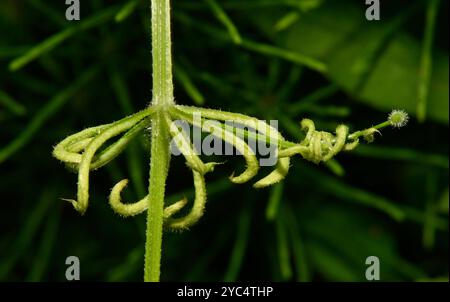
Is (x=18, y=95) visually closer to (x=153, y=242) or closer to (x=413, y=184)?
(x=413, y=184)

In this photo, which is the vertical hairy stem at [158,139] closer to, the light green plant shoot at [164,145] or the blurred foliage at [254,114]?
the light green plant shoot at [164,145]

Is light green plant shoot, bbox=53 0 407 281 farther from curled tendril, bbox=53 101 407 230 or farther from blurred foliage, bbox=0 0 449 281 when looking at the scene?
blurred foliage, bbox=0 0 449 281

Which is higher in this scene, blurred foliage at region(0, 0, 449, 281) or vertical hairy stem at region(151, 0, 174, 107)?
blurred foliage at region(0, 0, 449, 281)

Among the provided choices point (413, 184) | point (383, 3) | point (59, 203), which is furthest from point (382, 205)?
point (59, 203)

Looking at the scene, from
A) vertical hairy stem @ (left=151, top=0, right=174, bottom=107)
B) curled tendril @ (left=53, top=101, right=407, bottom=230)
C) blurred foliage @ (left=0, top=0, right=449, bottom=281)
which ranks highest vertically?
blurred foliage @ (left=0, top=0, right=449, bottom=281)

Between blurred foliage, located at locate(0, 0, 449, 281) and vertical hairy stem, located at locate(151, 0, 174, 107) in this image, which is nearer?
vertical hairy stem, located at locate(151, 0, 174, 107)

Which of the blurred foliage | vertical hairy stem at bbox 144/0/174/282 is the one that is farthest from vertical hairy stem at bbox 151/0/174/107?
the blurred foliage

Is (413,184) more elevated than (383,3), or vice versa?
(383,3)
